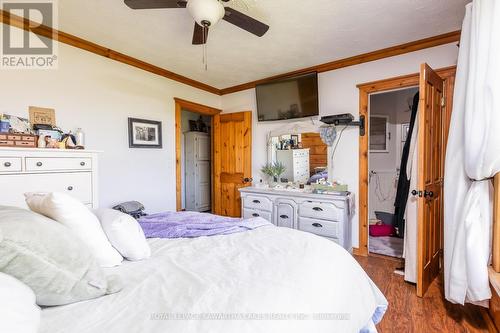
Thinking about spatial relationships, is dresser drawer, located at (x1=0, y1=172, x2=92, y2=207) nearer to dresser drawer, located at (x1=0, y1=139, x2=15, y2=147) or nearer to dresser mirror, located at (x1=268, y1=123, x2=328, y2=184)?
dresser drawer, located at (x1=0, y1=139, x2=15, y2=147)

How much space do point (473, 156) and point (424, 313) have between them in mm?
1235

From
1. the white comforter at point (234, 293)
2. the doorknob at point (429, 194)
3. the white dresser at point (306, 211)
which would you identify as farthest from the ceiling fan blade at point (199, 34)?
the doorknob at point (429, 194)

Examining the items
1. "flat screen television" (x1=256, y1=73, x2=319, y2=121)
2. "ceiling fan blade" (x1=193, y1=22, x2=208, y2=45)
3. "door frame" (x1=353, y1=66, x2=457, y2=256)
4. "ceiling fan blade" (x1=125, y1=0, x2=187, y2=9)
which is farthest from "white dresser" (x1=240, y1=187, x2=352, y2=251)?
"ceiling fan blade" (x1=125, y1=0, x2=187, y2=9)

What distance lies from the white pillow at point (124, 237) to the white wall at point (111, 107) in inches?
71.4

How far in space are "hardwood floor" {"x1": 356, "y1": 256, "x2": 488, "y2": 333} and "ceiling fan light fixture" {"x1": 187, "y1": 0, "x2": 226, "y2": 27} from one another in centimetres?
243

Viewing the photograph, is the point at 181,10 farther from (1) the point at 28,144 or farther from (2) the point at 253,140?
(2) the point at 253,140

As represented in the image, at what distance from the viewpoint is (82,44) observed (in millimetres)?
2529

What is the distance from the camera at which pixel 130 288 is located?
0.89 metres

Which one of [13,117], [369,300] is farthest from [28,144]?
[369,300]

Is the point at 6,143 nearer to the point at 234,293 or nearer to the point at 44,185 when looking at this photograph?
the point at 44,185

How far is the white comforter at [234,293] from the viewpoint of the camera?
2.33 ft

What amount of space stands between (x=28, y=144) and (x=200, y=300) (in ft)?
6.89

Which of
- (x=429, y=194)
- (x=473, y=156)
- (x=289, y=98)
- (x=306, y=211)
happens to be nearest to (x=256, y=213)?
(x=306, y=211)
